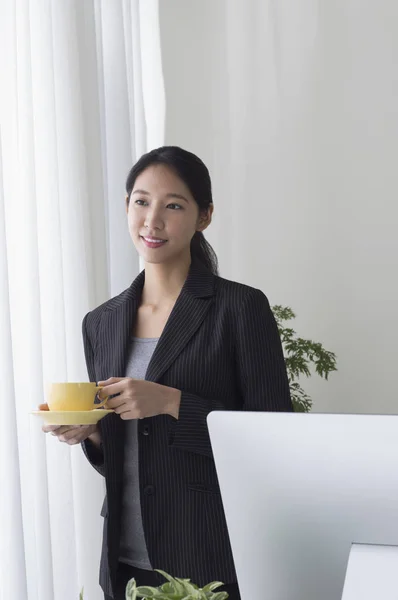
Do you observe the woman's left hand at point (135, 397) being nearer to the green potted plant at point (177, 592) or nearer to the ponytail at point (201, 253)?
the ponytail at point (201, 253)

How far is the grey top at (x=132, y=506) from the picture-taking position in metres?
1.68

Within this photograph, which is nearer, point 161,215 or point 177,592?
point 177,592

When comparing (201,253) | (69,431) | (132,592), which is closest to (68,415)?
(69,431)

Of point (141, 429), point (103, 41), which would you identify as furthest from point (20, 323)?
point (103, 41)

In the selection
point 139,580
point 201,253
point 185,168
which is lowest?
point 139,580

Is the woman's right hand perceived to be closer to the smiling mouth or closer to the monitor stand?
the smiling mouth

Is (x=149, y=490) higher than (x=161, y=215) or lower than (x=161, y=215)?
lower

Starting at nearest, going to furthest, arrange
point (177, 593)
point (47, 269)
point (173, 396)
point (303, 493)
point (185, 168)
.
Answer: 1. point (177, 593)
2. point (303, 493)
3. point (173, 396)
4. point (185, 168)
5. point (47, 269)

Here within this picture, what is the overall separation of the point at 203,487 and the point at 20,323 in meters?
0.87

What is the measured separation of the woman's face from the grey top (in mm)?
238

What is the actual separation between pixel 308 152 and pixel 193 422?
2526 mm

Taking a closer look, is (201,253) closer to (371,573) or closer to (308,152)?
(371,573)

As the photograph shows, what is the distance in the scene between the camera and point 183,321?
5.70 ft

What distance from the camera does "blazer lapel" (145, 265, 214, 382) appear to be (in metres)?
1.69
